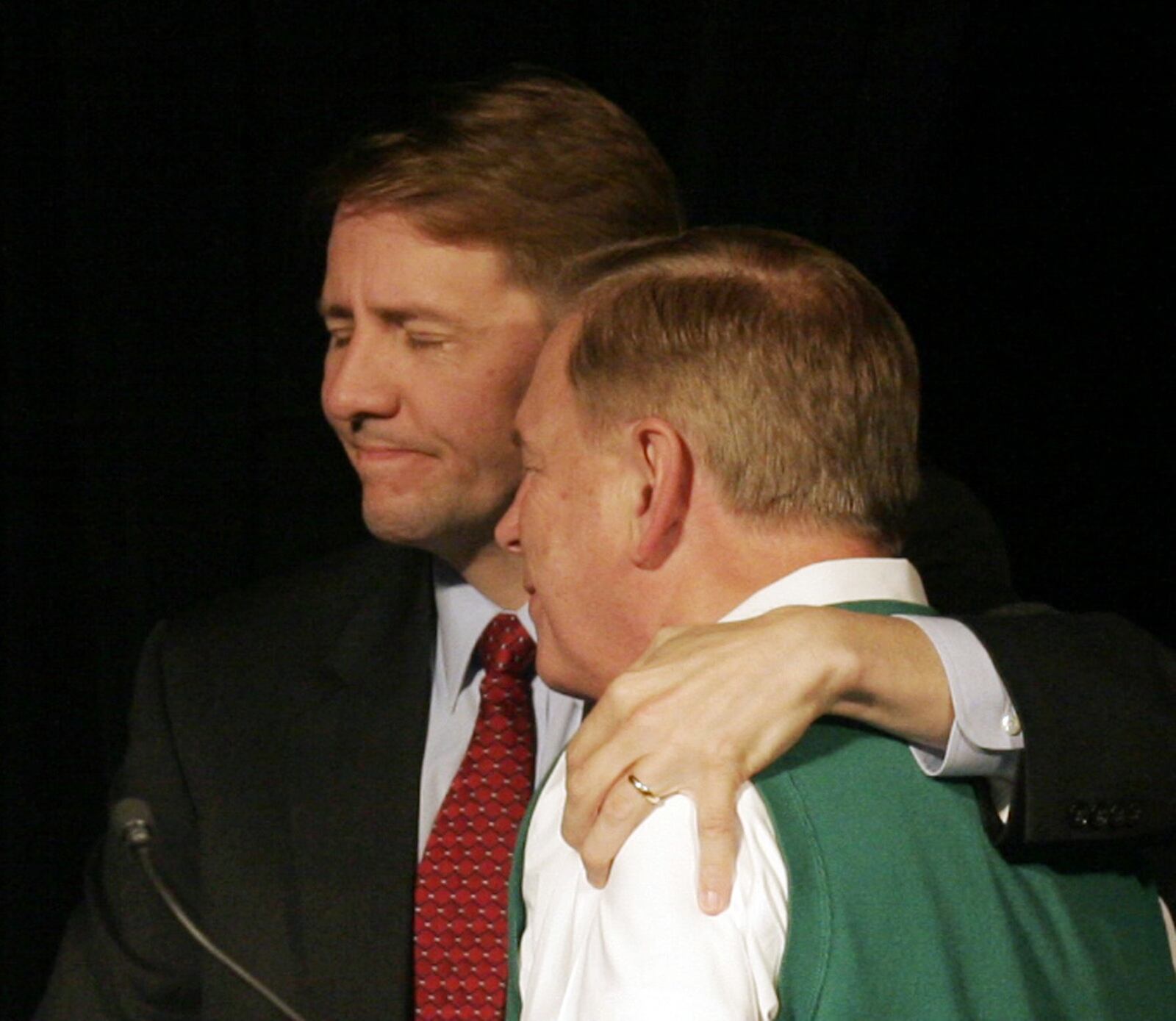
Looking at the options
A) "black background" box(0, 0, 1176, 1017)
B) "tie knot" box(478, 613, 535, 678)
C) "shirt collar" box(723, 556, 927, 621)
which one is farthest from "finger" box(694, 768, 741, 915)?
"black background" box(0, 0, 1176, 1017)

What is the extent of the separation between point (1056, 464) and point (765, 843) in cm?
131

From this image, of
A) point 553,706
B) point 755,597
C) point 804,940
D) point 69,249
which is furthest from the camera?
point 69,249

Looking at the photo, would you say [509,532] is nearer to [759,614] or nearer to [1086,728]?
[759,614]

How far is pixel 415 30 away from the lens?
7.16ft

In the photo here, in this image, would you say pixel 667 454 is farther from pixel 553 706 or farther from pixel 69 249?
pixel 69 249

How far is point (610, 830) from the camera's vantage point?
0.99 metres

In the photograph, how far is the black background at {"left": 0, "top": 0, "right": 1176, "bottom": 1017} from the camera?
209cm

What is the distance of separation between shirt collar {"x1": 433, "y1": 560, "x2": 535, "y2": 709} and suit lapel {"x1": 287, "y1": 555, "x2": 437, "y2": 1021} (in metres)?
0.02

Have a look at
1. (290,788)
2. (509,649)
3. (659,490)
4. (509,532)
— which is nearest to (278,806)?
(290,788)

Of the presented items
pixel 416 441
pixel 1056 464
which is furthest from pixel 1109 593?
pixel 416 441

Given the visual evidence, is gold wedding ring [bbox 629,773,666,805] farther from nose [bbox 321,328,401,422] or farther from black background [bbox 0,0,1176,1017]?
black background [bbox 0,0,1176,1017]

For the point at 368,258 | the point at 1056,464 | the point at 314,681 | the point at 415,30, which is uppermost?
the point at 415,30

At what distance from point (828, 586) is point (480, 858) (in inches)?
27.8

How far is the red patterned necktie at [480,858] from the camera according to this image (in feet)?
5.47
